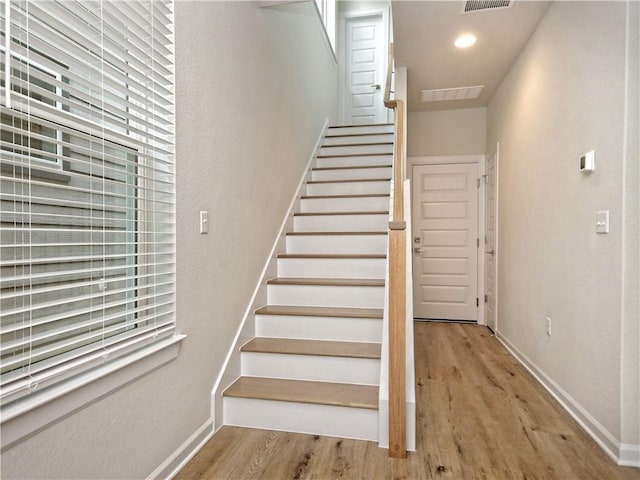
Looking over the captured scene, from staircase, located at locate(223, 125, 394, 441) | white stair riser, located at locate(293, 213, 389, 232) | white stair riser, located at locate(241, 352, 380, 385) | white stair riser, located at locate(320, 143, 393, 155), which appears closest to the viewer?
staircase, located at locate(223, 125, 394, 441)

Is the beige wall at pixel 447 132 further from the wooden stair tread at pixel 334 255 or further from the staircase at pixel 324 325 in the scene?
the wooden stair tread at pixel 334 255

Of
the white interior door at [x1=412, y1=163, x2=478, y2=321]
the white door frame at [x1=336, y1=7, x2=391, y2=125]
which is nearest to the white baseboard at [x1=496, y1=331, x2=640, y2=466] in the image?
the white interior door at [x1=412, y1=163, x2=478, y2=321]

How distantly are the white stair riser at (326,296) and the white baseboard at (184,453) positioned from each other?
3.28 ft

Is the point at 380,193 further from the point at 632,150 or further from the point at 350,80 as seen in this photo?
the point at 350,80

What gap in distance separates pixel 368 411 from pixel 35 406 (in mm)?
1393

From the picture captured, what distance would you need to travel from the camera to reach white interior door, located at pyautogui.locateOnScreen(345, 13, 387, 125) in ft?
A: 19.5

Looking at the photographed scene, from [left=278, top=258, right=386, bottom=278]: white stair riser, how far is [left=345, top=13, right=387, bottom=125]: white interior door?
365cm

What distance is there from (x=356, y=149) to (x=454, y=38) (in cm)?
171

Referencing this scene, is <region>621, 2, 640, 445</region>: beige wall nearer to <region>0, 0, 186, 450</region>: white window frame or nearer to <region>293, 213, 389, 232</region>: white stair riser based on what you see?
<region>293, 213, 389, 232</region>: white stair riser

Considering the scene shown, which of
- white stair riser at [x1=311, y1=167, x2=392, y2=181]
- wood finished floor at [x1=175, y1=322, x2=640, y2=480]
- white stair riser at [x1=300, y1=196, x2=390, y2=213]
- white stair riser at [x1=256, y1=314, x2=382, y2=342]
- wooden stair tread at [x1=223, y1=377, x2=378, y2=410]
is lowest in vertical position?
wood finished floor at [x1=175, y1=322, x2=640, y2=480]

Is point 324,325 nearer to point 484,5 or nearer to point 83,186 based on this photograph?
point 83,186

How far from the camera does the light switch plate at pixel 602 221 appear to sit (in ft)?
6.12

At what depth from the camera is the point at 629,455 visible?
5.67ft

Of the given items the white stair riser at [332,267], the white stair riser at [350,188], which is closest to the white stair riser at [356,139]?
the white stair riser at [350,188]
